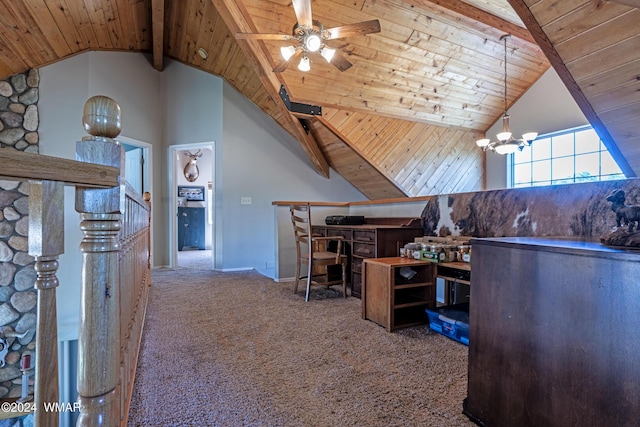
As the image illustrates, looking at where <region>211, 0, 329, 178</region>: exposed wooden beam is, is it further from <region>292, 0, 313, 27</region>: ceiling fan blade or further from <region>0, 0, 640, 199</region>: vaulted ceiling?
<region>292, 0, 313, 27</region>: ceiling fan blade

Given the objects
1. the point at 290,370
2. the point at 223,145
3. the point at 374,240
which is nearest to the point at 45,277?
the point at 290,370

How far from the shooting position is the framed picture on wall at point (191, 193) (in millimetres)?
8070

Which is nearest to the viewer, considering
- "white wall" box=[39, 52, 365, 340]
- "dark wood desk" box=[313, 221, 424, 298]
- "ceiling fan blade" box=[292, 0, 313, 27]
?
"ceiling fan blade" box=[292, 0, 313, 27]

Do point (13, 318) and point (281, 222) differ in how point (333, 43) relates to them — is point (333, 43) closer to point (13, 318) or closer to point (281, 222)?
point (281, 222)

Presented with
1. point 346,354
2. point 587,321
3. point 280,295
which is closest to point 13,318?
point 280,295

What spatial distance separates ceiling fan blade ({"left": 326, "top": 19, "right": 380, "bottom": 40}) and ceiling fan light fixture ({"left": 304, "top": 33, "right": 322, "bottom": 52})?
4.2 inches

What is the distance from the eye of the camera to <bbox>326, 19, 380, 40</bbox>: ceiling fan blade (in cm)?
248

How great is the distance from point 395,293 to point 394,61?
2699 mm

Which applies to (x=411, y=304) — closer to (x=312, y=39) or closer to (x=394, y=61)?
(x=312, y=39)

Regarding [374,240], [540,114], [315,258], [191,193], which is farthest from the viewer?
[191,193]

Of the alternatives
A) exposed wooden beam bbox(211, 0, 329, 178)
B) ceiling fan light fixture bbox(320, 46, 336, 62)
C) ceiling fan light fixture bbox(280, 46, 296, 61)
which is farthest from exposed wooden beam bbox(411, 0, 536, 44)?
exposed wooden beam bbox(211, 0, 329, 178)

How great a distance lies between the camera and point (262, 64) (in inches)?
145

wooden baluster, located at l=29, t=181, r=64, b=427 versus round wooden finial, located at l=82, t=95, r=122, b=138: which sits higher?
round wooden finial, located at l=82, t=95, r=122, b=138

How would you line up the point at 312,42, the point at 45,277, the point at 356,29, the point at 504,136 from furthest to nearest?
the point at 504,136 → the point at 312,42 → the point at 356,29 → the point at 45,277
